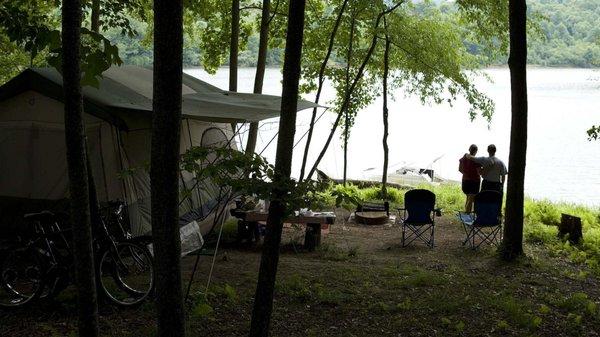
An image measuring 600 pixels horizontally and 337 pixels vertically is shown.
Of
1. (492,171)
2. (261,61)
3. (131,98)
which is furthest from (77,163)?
(261,61)

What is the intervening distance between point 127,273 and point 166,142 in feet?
8.35

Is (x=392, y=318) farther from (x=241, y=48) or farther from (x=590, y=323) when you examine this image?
(x=241, y=48)

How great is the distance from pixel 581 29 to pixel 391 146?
13168 mm

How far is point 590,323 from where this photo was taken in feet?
16.5

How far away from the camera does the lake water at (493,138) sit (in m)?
24.8

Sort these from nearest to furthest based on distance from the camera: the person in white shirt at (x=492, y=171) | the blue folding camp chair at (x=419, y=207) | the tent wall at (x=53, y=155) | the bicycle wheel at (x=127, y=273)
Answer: the bicycle wheel at (x=127, y=273) → the tent wall at (x=53, y=155) → the blue folding camp chair at (x=419, y=207) → the person in white shirt at (x=492, y=171)

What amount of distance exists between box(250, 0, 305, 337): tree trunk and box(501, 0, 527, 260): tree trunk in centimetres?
400

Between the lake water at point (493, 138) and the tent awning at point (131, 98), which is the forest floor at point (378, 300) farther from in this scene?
the lake water at point (493, 138)

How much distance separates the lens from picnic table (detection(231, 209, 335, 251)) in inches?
302

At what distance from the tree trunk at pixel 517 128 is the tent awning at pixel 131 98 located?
2.68 metres

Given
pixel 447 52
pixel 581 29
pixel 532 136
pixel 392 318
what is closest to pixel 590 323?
pixel 392 318

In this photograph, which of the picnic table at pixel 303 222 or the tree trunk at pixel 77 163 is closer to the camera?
the tree trunk at pixel 77 163

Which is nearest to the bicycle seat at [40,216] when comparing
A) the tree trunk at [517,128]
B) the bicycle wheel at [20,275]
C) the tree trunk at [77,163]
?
the bicycle wheel at [20,275]

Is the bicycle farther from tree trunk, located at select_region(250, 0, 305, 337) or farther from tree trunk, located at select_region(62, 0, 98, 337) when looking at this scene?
tree trunk, located at select_region(62, 0, 98, 337)
